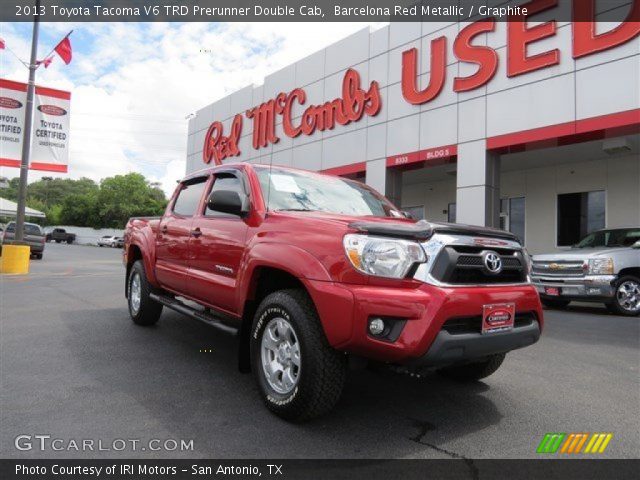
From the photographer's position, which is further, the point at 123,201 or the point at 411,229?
the point at 123,201

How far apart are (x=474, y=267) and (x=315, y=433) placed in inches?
58.1

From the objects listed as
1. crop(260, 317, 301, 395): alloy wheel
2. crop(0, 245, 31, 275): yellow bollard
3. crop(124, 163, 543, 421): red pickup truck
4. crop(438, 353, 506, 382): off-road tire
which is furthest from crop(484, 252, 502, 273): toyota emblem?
crop(0, 245, 31, 275): yellow bollard

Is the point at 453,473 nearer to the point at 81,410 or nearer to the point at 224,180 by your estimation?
the point at 81,410

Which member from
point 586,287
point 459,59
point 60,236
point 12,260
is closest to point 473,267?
point 586,287

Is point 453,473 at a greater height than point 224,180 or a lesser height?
lesser

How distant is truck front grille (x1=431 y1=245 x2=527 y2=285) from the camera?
111 inches

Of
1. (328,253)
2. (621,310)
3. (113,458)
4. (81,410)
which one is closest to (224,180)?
(328,253)

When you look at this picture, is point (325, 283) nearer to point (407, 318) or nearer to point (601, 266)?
point (407, 318)

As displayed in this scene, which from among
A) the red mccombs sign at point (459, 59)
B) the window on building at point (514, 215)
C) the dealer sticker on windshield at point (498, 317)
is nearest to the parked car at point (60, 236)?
the red mccombs sign at point (459, 59)

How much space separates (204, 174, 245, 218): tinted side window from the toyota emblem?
6.89 ft

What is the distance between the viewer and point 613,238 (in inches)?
376

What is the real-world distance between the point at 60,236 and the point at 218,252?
62254 millimetres

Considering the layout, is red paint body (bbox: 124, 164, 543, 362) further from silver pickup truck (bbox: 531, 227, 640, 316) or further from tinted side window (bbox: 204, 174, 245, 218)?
silver pickup truck (bbox: 531, 227, 640, 316)

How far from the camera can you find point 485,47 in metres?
12.6
